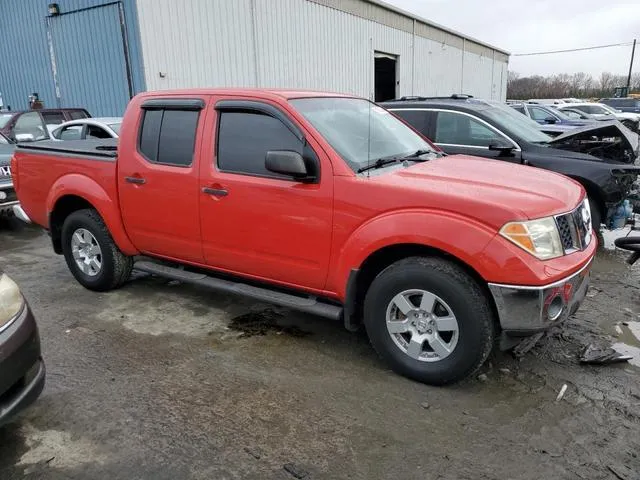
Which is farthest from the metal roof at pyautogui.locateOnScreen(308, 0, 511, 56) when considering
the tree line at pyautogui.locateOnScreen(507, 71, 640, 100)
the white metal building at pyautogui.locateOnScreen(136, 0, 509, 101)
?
the tree line at pyautogui.locateOnScreen(507, 71, 640, 100)

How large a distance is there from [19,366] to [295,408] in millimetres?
1533

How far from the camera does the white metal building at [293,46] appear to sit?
12508mm

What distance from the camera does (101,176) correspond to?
471 cm

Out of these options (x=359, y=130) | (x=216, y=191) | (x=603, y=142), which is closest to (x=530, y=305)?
(x=359, y=130)

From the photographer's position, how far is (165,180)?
4242 millimetres

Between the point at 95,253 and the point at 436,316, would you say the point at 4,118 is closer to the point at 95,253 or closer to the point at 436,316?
the point at 95,253

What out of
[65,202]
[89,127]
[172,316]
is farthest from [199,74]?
[172,316]

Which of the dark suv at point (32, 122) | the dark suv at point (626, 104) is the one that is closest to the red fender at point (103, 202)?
the dark suv at point (32, 122)

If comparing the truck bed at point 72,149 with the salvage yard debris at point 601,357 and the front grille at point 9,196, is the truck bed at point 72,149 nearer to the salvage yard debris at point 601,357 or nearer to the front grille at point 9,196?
the front grille at point 9,196

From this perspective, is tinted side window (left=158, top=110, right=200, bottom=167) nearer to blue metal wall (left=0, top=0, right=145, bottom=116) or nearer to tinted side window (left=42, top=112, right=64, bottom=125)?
tinted side window (left=42, top=112, right=64, bottom=125)

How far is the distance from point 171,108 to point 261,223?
1.42m

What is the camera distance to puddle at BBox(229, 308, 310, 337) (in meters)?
4.19

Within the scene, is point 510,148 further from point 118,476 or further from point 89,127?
point 89,127

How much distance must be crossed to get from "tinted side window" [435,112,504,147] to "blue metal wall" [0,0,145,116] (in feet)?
27.0
